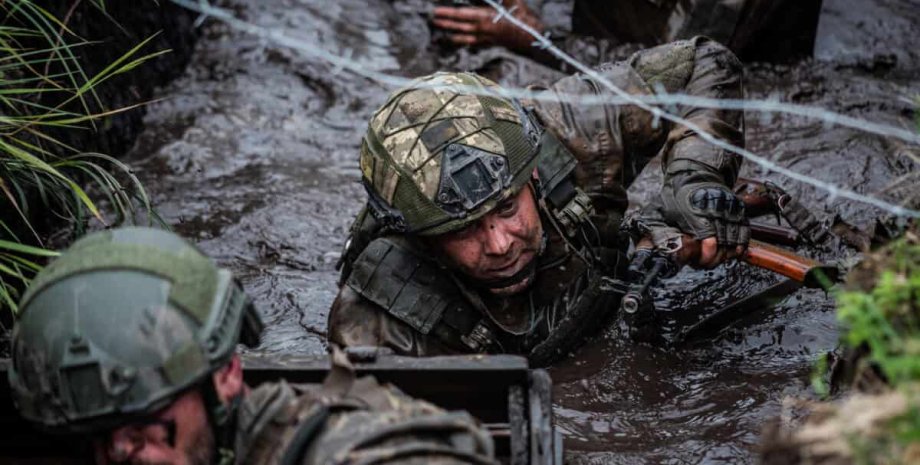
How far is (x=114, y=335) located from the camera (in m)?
2.62

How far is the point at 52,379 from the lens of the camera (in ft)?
8.75

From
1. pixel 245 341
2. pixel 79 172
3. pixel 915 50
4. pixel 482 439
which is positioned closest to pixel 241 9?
pixel 79 172

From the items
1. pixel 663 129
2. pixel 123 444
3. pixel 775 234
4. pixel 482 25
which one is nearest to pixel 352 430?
pixel 123 444

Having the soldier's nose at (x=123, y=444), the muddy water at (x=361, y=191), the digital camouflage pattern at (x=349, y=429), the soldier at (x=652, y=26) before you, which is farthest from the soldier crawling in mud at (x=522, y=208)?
the soldier at (x=652, y=26)

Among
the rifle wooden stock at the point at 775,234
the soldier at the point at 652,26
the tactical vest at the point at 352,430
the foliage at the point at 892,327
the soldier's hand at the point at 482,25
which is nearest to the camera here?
the foliage at the point at 892,327

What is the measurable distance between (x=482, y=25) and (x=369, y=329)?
333 cm

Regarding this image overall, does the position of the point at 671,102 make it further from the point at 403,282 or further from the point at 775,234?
the point at 775,234

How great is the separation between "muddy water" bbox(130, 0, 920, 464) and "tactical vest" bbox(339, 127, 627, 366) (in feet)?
0.85

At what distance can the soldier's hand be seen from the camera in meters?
7.11

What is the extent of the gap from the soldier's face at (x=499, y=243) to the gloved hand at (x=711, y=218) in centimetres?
61

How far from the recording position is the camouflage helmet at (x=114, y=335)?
2621 mm

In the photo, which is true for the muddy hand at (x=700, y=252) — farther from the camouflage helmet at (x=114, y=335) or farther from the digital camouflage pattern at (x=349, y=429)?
the camouflage helmet at (x=114, y=335)

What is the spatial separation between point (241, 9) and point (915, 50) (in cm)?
462

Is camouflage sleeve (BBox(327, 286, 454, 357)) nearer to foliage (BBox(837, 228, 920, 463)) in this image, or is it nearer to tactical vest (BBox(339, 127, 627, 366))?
tactical vest (BBox(339, 127, 627, 366))
